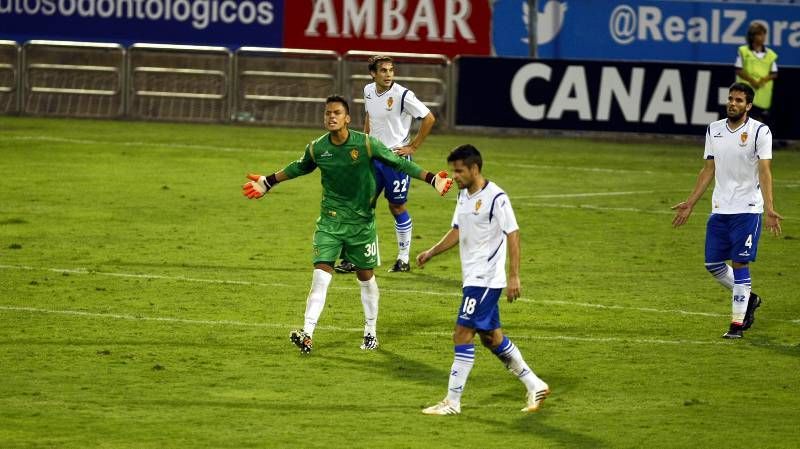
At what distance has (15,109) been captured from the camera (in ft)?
112

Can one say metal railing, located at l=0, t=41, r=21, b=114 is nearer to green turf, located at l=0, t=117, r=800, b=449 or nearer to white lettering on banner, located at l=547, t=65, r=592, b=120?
green turf, located at l=0, t=117, r=800, b=449

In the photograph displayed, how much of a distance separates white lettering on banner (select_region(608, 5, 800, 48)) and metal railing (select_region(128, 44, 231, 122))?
31.7 ft

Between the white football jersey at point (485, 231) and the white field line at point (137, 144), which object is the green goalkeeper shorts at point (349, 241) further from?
the white field line at point (137, 144)

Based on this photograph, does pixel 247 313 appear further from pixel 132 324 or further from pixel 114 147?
pixel 114 147

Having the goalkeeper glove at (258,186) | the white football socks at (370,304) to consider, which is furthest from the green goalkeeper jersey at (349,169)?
the white football socks at (370,304)

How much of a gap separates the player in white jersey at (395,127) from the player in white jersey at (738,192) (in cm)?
419

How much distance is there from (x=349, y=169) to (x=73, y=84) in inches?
874

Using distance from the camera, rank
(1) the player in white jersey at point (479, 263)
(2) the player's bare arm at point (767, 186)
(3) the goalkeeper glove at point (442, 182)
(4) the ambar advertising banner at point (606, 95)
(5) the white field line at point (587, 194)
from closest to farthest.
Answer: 1. (1) the player in white jersey at point (479, 263)
2. (3) the goalkeeper glove at point (442, 182)
3. (2) the player's bare arm at point (767, 186)
4. (5) the white field line at point (587, 194)
5. (4) the ambar advertising banner at point (606, 95)

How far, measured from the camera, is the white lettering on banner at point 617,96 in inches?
1210

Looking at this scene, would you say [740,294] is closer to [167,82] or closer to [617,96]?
[617,96]

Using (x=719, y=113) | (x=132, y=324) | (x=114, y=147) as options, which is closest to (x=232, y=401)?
(x=132, y=324)

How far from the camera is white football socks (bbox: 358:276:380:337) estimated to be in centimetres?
1317

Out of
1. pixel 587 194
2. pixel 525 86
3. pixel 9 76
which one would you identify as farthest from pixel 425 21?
pixel 587 194

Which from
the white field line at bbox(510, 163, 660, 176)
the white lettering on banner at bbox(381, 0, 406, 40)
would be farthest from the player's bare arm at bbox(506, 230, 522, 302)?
the white lettering on banner at bbox(381, 0, 406, 40)
